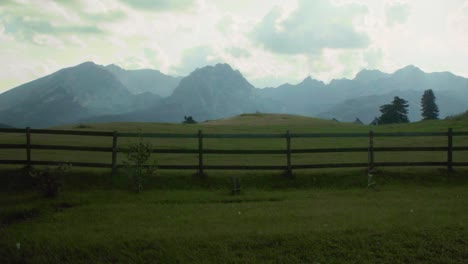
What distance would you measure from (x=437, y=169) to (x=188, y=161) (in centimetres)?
1215

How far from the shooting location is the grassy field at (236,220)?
8500 millimetres

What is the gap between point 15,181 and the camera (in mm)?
15188

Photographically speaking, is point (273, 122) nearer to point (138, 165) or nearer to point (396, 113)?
point (396, 113)

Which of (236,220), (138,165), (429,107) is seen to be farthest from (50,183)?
(429,107)

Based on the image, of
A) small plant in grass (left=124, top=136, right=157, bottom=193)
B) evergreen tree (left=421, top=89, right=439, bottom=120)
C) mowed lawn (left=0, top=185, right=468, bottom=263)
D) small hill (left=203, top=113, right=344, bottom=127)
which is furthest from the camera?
evergreen tree (left=421, top=89, right=439, bottom=120)

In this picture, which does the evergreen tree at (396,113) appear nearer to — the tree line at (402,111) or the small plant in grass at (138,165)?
the tree line at (402,111)

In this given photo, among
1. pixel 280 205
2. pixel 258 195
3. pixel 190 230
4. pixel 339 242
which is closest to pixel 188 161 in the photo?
pixel 258 195

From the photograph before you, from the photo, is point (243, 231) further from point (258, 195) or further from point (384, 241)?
point (258, 195)

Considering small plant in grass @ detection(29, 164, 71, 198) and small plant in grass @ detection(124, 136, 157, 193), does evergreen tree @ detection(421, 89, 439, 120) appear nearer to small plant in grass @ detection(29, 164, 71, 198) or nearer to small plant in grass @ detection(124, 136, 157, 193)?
small plant in grass @ detection(124, 136, 157, 193)

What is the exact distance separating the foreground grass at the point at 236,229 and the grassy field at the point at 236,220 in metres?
0.03

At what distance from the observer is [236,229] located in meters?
9.61

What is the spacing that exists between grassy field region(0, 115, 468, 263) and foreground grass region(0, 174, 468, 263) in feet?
0.08

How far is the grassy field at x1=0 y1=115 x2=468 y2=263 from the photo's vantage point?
8.50 m

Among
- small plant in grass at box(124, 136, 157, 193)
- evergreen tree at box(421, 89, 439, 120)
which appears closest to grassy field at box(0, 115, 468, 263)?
small plant in grass at box(124, 136, 157, 193)
